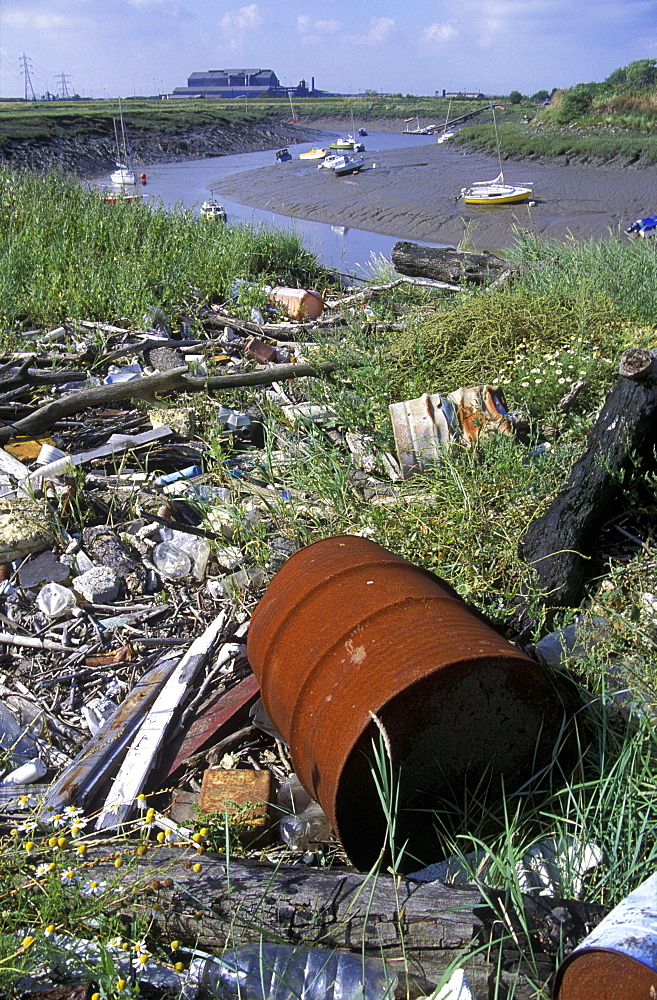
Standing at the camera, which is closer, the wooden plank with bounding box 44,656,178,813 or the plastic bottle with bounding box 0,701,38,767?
the wooden plank with bounding box 44,656,178,813

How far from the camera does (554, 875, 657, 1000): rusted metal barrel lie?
4.27 feet

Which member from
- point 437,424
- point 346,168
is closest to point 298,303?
point 437,424

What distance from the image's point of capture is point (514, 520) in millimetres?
3113

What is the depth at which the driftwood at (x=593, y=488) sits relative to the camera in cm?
277

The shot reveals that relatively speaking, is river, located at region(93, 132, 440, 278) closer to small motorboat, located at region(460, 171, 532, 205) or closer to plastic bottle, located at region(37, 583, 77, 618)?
small motorboat, located at region(460, 171, 532, 205)

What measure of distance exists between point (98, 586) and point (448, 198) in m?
18.1

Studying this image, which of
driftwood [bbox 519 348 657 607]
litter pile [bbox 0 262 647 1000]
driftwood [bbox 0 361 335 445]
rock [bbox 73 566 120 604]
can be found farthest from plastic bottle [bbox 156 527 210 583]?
driftwood [bbox 519 348 657 607]

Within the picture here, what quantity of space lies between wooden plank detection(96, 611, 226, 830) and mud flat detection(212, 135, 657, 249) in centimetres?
1028

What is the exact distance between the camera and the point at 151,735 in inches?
99.1

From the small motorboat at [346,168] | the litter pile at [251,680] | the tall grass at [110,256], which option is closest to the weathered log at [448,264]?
the tall grass at [110,256]

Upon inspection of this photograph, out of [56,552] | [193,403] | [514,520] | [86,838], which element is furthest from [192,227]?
[86,838]

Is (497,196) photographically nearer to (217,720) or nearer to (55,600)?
(55,600)

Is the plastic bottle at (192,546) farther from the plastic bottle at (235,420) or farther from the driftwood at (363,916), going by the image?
the driftwood at (363,916)

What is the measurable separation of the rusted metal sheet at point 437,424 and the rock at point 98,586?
60.4 inches
